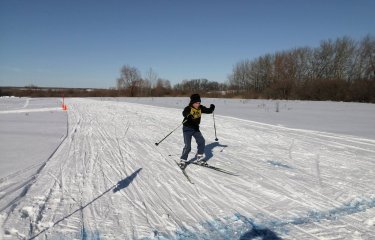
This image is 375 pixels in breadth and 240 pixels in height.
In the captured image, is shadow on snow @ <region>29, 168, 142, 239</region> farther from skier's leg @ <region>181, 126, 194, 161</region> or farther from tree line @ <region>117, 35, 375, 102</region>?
tree line @ <region>117, 35, 375, 102</region>

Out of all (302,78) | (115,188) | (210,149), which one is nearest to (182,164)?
(115,188)

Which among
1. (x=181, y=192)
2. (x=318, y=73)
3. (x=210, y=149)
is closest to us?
(x=181, y=192)

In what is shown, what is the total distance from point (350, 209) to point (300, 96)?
46181 mm

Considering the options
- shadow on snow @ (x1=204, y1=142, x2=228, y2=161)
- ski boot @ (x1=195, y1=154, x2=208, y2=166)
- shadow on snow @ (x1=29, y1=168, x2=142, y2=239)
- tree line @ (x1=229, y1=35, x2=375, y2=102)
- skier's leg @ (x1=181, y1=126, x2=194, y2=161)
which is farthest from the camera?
tree line @ (x1=229, y1=35, x2=375, y2=102)

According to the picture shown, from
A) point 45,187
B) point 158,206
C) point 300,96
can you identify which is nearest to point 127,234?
point 158,206

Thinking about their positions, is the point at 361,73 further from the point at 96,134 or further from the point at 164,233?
the point at 164,233

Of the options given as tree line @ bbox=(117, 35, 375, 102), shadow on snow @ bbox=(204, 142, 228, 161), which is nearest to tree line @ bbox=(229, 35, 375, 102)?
tree line @ bbox=(117, 35, 375, 102)

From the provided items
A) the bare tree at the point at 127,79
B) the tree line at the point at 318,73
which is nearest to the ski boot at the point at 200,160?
the tree line at the point at 318,73

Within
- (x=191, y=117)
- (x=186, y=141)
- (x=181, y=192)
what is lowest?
(x=181, y=192)

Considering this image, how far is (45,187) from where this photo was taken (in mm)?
5430

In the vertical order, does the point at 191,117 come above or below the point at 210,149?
above

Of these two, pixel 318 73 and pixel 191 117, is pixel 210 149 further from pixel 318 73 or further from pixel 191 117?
pixel 318 73

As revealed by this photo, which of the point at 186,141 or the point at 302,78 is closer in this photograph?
the point at 186,141

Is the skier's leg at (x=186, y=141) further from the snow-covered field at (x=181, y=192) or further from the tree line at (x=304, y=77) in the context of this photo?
the tree line at (x=304, y=77)
